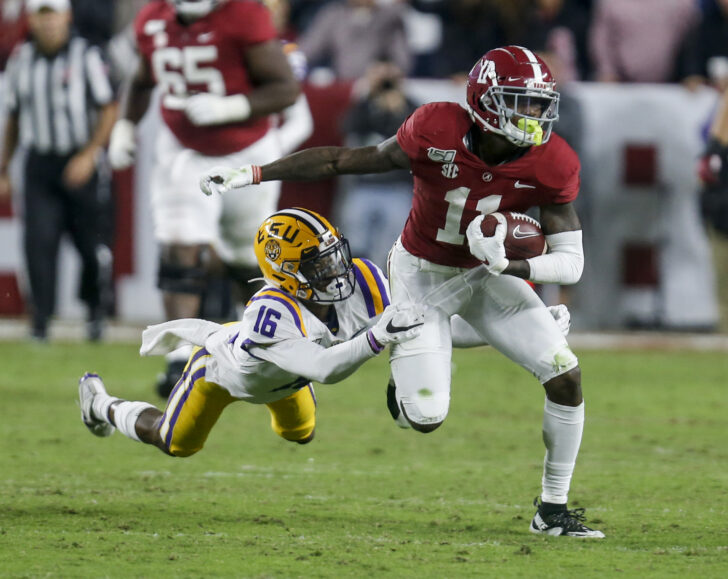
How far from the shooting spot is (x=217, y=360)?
4.44 metres

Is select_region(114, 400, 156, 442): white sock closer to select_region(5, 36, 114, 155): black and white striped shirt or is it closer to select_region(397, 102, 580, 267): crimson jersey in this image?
select_region(397, 102, 580, 267): crimson jersey

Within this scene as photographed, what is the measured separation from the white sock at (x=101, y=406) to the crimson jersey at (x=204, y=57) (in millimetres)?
2101

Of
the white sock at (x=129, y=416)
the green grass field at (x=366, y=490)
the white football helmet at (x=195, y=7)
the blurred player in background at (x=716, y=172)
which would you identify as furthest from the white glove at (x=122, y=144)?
the blurred player in background at (x=716, y=172)

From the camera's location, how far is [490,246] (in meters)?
3.99

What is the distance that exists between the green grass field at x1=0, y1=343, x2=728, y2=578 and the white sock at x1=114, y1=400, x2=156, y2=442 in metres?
0.21

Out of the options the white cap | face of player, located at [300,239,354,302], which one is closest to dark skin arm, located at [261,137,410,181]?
face of player, located at [300,239,354,302]

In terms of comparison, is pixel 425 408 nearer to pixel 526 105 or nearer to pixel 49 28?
pixel 526 105

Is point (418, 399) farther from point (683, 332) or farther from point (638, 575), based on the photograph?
point (683, 332)

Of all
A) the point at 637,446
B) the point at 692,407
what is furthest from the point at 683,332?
the point at 637,446

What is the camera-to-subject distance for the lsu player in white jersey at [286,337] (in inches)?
161

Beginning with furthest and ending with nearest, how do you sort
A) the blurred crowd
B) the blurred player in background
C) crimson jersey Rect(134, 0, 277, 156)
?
the blurred crowd → the blurred player in background → crimson jersey Rect(134, 0, 277, 156)

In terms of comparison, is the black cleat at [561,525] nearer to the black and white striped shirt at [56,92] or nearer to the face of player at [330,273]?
the face of player at [330,273]

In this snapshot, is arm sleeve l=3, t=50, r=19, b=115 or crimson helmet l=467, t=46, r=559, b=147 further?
arm sleeve l=3, t=50, r=19, b=115

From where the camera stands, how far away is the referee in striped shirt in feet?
28.4
